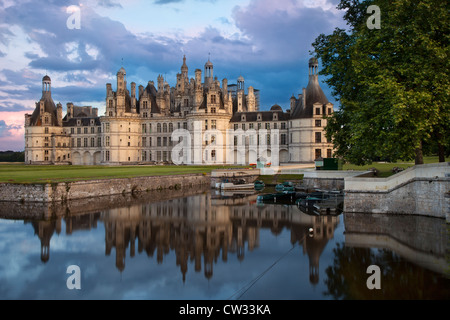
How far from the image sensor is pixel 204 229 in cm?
2002

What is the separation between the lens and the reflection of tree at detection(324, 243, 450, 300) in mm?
10445

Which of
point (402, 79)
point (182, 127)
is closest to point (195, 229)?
point (402, 79)

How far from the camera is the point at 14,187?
28.3 metres

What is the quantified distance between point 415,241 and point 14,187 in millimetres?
27060

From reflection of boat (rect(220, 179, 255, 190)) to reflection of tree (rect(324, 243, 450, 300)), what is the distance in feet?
86.7

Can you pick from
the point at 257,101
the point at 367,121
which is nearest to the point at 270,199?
the point at 367,121

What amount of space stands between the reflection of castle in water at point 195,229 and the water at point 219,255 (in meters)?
0.06

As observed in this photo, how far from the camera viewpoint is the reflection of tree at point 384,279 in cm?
1045

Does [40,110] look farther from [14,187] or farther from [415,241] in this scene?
[415,241]

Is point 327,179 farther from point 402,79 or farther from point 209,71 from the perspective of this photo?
point 209,71

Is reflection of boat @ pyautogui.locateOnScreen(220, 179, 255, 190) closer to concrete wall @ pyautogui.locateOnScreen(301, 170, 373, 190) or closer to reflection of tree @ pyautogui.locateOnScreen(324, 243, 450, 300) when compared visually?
concrete wall @ pyautogui.locateOnScreen(301, 170, 373, 190)

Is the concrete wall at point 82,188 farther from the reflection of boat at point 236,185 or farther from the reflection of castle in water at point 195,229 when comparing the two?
the reflection of castle in water at point 195,229

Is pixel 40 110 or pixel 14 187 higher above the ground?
pixel 40 110

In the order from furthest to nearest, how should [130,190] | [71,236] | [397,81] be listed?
1. [130,190]
2. [397,81]
3. [71,236]
